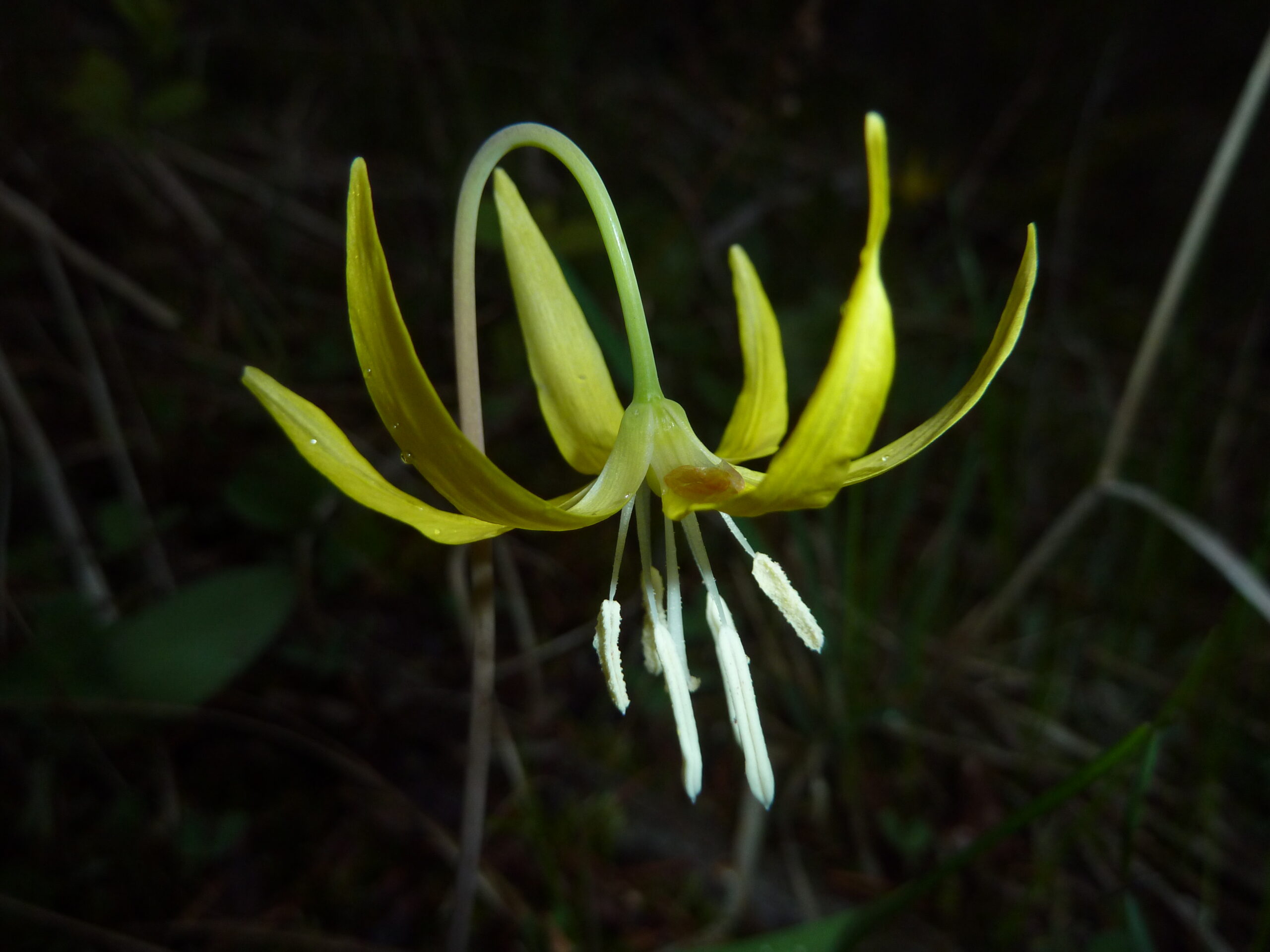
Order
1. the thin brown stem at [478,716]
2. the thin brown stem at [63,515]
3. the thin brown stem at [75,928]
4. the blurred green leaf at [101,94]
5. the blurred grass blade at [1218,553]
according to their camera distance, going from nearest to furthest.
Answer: the thin brown stem at [478,716] < the blurred grass blade at [1218,553] < the thin brown stem at [75,928] < the thin brown stem at [63,515] < the blurred green leaf at [101,94]

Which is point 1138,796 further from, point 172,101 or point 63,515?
point 172,101

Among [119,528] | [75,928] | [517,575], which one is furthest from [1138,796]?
[119,528]

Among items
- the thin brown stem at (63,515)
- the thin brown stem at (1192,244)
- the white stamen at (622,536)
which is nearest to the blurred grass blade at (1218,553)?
the thin brown stem at (1192,244)

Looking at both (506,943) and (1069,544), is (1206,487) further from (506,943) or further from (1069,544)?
(506,943)

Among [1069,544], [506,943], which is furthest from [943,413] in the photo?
[1069,544]

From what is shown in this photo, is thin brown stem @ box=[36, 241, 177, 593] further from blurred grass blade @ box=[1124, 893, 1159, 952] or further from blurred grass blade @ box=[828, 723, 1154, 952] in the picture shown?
blurred grass blade @ box=[1124, 893, 1159, 952]

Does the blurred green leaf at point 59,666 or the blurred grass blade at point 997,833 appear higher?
the blurred grass blade at point 997,833

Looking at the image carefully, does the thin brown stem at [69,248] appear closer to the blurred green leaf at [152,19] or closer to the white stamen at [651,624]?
the blurred green leaf at [152,19]

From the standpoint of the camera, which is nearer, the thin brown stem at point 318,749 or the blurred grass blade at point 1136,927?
the blurred grass blade at point 1136,927
